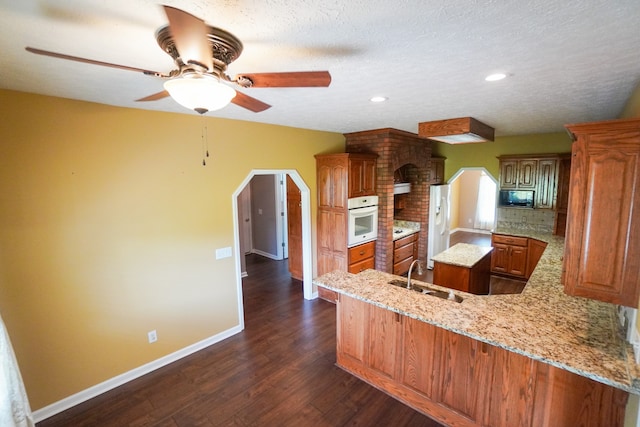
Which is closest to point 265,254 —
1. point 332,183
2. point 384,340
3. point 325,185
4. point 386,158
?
point 325,185

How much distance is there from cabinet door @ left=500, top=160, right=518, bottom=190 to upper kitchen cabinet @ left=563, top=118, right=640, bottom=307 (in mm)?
4252

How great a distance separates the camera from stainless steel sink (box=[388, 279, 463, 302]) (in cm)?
262

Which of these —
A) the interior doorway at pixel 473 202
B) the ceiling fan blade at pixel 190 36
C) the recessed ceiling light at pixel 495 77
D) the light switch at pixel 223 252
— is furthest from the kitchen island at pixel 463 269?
the interior doorway at pixel 473 202

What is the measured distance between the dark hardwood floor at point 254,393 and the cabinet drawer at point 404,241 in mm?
2095

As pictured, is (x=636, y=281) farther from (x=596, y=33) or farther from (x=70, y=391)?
(x=70, y=391)

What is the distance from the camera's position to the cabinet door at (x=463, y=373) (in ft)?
7.14

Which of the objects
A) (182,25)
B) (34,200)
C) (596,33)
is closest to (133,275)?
(34,200)

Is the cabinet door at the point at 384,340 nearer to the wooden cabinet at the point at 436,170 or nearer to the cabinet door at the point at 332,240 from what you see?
the cabinet door at the point at 332,240

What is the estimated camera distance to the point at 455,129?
348cm

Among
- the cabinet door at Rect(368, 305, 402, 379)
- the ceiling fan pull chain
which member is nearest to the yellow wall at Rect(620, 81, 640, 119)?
the cabinet door at Rect(368, 305, 402, 379)

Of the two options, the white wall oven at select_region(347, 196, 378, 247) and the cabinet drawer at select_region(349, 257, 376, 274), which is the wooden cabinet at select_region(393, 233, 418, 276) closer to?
the cabinet drawer at select_region(349, 257, 376, 274)

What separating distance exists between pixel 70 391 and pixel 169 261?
1.34m

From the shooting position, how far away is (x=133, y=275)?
2.90m

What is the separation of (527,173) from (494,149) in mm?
738
